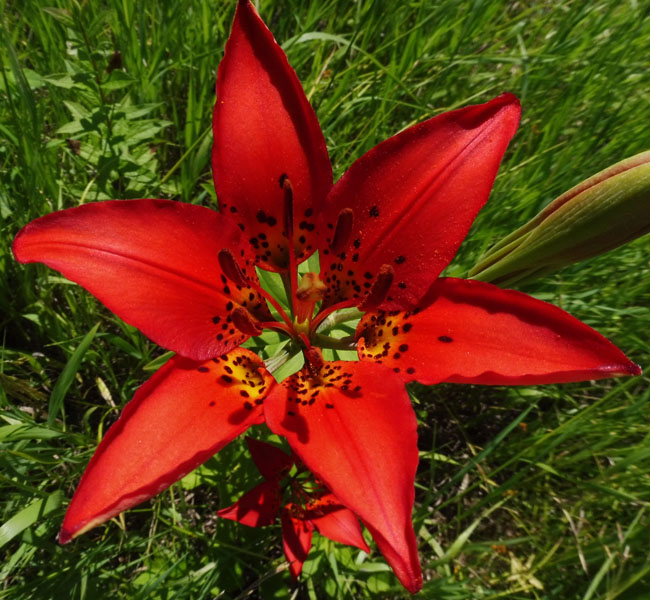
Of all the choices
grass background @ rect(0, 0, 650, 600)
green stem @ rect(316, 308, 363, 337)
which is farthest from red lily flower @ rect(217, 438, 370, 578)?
green stem @ rect(316, 308, 363, 337)

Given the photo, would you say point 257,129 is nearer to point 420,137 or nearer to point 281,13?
point 420,137

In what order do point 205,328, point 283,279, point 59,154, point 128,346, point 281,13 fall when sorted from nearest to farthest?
point 205,328
point 283,279
point 128,346
point 59,154
point 281,13

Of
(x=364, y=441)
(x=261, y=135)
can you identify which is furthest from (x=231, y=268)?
(x=364, y=441)

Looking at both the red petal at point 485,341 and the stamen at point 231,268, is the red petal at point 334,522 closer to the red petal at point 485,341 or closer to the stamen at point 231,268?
the red petal at point 485,341

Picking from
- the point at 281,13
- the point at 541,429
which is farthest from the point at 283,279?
the point at 281,13

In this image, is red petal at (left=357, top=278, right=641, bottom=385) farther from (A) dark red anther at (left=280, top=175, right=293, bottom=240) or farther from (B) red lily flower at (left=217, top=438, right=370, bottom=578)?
(B) red lily flower at (left=217, top=438, right=370, bottom=578)

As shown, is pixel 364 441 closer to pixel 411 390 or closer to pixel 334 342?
pixel 334 342
